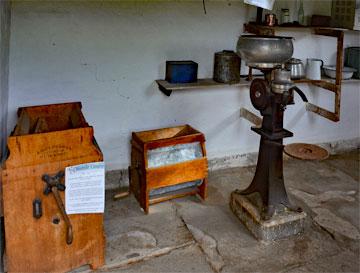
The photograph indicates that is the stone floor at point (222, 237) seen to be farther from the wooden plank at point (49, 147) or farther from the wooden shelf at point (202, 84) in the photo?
the wooden shelf at point (202, 84)

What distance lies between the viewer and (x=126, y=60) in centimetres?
249

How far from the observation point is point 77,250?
1.77m

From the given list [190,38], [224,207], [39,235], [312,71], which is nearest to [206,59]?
[190,38]

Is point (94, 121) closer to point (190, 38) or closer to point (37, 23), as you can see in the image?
point (37, 23)

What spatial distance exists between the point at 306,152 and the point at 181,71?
99cm

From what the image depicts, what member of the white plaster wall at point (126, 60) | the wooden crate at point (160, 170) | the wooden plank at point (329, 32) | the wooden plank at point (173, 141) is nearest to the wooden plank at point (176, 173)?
the wooden crate at point (160, 170)

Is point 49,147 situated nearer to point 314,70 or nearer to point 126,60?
point 126,60

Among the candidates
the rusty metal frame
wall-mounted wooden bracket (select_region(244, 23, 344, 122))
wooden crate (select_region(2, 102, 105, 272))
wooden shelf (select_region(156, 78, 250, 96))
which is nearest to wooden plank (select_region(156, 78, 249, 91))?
wooden shelf (select_region(156, 78, 250, 96))

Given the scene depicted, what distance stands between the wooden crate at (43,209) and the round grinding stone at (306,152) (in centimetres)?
131

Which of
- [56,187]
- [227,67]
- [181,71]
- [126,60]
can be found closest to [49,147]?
[56,187]

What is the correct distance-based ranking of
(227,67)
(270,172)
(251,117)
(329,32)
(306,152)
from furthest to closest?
(251,117) < (329,32) < (227,67) < (306,152) < (270,172)

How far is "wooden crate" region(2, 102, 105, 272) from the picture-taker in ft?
5.14

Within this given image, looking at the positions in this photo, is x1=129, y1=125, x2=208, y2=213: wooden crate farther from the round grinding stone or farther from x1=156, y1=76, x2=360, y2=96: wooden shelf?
the round grinding stone

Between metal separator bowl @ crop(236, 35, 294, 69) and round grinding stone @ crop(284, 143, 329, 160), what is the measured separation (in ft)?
2.10
